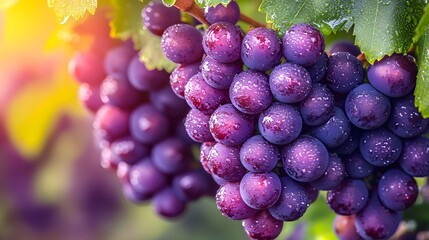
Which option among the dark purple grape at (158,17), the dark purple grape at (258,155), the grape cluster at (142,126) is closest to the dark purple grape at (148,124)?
the grape cluster at (142,126)

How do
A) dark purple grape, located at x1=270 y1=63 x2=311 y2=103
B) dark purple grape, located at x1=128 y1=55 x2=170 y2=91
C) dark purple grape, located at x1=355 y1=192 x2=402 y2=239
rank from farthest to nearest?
dark purple grape, located at x1=128 y1=55 x2=170 y2=91
dark purple grape, located at x1=355 y1=192 x2=402 y2=239
dark purple grape, located at x1=270 y1=63 x2=311 y2=103

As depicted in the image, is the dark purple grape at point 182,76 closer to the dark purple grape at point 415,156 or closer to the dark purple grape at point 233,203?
the dark purple grape at point 233,203

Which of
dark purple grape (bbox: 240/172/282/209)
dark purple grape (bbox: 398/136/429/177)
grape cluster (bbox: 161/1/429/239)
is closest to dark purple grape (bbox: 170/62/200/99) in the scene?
grape cluster (bbox: 161/1/429/239)

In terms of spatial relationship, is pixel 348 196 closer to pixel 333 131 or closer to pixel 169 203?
pixel 333 131

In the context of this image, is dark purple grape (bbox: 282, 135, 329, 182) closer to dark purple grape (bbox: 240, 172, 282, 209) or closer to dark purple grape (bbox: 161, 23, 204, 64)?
dark purple grape (bbox: 240, 172, 282, 209)

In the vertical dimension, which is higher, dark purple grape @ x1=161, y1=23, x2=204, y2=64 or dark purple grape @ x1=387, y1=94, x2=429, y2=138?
dark purple grape @ x1=161, y1=23, x2=204, y2=64

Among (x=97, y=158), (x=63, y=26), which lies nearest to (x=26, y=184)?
(x=97, y=158)

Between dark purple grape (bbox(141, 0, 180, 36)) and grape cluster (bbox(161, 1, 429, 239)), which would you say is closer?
grape cluster (bbox(161, 1, 429, 239))
